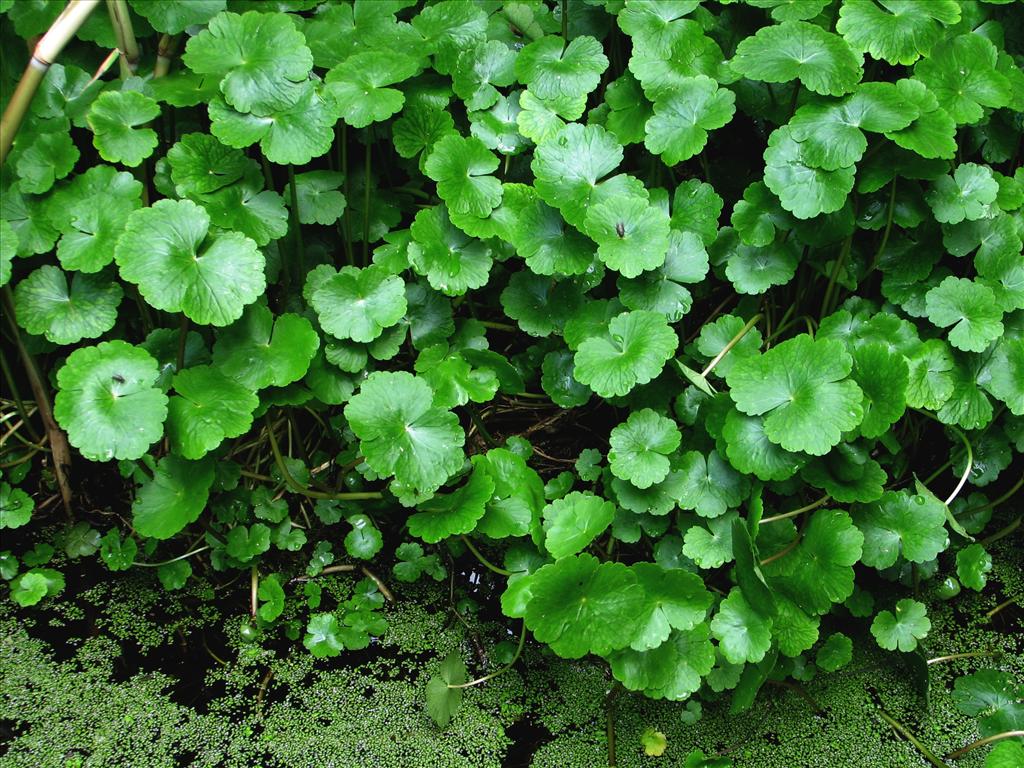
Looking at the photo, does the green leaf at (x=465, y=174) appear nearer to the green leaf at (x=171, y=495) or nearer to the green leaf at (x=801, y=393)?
the green leaf at (x=801, y=393)

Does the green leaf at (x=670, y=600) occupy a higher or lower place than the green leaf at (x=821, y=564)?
higher

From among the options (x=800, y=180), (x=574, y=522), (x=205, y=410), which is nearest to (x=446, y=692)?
(x=574, y=522)

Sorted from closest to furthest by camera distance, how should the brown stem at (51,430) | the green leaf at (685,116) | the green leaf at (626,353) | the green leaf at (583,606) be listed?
the green leaf at (583,606) < the green leaf at (626,353) < the green leaf at (685,116) < the brown stem at (51,430)

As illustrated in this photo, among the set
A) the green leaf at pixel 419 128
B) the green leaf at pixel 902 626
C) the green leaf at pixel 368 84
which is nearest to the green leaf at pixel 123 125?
the green leaf at pixel 368 84

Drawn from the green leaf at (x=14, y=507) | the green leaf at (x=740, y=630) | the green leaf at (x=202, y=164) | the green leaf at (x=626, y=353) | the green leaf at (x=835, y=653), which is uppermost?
the green leaf at (x=202, y=164)

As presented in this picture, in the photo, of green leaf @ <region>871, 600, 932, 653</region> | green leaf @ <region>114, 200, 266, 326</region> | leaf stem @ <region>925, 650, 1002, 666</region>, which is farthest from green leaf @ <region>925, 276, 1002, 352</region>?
green leaf @ <region>114, 200, 266, 326</region>

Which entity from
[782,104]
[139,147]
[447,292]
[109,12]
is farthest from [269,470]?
[782,104]

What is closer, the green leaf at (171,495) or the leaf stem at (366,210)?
the green leaf at (171,495)
